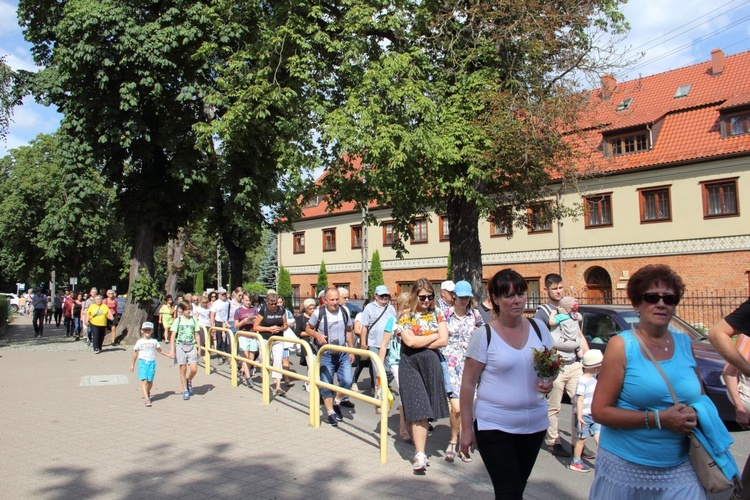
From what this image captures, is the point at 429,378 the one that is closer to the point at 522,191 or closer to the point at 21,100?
the point at 522,191

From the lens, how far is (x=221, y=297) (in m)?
16.9

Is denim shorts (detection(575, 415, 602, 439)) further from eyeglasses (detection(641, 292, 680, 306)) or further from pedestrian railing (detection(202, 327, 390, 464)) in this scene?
eyeglasses (detection(641, 292, 680, 306))

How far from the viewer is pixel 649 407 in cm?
300

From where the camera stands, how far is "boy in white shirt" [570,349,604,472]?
618 centimetres

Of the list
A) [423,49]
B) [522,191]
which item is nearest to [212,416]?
[522,191]

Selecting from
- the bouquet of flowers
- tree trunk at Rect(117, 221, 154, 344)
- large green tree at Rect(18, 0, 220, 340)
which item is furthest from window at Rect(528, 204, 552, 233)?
the bouquet of flowers

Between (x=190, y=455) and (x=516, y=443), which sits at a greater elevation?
(x=516, y=443)

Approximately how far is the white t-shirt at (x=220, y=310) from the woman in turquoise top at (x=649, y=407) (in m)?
14.3

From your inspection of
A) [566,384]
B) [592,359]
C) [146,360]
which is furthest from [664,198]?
[146,360]

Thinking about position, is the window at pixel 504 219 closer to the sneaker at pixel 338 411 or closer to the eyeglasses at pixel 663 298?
the sneaker at pixel 338 411

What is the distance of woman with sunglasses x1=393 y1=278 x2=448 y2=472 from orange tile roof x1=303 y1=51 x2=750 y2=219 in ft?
66.8

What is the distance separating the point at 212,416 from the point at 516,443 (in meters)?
6.24

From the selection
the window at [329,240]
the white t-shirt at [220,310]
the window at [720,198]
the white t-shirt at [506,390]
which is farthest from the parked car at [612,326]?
the window at [329,240]

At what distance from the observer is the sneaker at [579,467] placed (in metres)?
6.23
